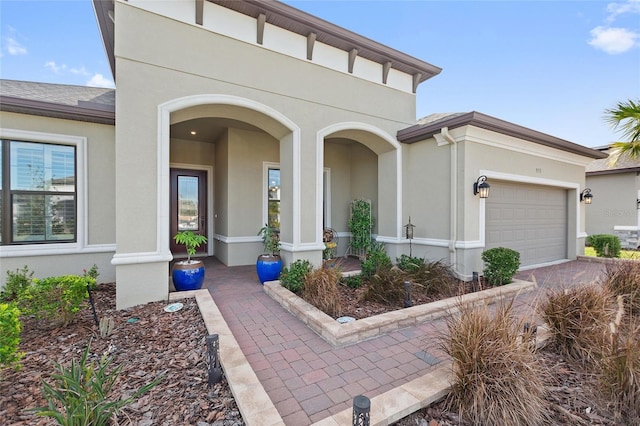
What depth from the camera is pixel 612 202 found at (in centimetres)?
1152

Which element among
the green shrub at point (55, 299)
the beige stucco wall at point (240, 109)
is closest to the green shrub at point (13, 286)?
the green shrub at point (55, 299)

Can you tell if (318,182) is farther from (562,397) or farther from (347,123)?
(562,397)

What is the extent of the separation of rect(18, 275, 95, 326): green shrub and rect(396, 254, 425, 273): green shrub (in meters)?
5.41

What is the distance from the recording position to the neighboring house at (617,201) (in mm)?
10898

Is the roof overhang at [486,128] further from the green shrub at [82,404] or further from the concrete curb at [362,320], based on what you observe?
the green shrub at [82,404]

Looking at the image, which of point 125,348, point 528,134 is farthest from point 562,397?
point 528,134

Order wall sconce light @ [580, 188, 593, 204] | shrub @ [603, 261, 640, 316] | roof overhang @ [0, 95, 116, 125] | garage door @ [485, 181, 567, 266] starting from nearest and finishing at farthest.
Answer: shrub @ [603, 261, 640, 316]
roof overhang @ [0, 95, 116, 125]
garage door @ [485, 181, 567, 266]
wall sconce light @ [580, 188, 593, 204]

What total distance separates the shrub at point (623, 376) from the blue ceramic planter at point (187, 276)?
17.5 ft

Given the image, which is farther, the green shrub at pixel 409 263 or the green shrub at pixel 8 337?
the green shrub at pixel 409 263

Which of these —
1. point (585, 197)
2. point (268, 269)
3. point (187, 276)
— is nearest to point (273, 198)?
point (268, 269)

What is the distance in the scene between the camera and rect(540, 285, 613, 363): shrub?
281cm

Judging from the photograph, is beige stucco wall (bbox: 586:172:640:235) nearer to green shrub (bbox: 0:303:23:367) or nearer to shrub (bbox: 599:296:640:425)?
shrub (bbox: 599:296:640:425)

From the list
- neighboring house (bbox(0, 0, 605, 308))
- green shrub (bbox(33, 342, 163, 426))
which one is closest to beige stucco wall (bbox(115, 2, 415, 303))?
neighboring house (bbox(0, 0, 605, 308))

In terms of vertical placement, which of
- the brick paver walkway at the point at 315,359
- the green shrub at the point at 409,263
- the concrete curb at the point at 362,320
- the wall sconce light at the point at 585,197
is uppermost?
the wall sconce light at the point at 585,197
